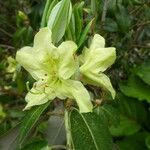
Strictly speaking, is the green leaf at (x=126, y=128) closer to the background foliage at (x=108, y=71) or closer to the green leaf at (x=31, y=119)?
the background foliage at (x=108, y=71)

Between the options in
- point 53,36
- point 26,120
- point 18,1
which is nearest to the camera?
point 53,36

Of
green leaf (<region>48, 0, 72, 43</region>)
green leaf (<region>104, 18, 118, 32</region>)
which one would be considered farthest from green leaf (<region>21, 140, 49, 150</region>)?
green leaf (<region>104, 18, 118, 32</region>)

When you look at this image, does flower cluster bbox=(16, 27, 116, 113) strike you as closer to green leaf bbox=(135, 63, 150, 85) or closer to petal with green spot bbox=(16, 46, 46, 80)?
petal with green spot bbox=(16, 46, 46, 80)

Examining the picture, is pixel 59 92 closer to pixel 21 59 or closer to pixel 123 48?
pixel 21 59

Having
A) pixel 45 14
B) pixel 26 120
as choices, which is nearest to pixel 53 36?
pixel 45 14

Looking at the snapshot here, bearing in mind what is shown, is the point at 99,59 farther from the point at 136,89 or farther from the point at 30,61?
the point at 136,89

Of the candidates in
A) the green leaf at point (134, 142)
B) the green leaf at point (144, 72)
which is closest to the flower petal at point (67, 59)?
the green leaf at point (144, 72)

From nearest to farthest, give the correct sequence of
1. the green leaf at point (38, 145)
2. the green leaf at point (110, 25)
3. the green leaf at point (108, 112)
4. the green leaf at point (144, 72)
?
the green leaf at point (38, 145) → the green leaf at point (108, 112) → the green leaf at point (110, 25) → the green leaf at point (144, 72)
